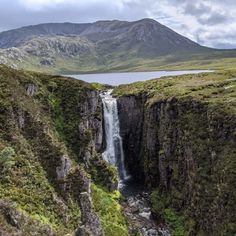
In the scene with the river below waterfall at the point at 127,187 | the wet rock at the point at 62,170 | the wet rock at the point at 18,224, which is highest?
the wet rock at the point at 18,224

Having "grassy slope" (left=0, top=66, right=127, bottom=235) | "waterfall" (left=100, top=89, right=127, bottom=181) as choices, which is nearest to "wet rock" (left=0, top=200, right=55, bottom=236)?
"grassy slope" (left=0, top=66, right=127, bottom=235)

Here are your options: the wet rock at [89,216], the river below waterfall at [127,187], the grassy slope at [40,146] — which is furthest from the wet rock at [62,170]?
the river below waterfall at [127,187]

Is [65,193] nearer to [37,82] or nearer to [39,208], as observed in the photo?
[39,208]

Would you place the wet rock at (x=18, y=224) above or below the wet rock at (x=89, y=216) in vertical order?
Result: above

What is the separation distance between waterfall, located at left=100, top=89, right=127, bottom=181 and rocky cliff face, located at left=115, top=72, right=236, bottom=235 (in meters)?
1.56

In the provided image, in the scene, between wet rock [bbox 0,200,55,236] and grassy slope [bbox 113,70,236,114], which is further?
grassy slope [bbox 113,70,236,114]

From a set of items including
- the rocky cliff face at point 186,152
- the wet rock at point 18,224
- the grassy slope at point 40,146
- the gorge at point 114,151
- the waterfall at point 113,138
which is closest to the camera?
the wet rock at point 18,224

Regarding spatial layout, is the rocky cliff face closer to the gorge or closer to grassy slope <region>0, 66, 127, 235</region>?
the gorge

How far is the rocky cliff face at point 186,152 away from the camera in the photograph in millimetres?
66062

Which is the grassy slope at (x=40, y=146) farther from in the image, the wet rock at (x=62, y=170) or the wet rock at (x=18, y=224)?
the wet rock at (x=62, y=170)

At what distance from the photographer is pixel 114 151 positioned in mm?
98938

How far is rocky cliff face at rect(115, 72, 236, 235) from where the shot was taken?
66062mm

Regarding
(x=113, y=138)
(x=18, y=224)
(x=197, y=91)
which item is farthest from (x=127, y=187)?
(x=18, y=224)

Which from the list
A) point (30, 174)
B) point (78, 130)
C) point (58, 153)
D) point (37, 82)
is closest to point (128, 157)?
point (78, 130)
